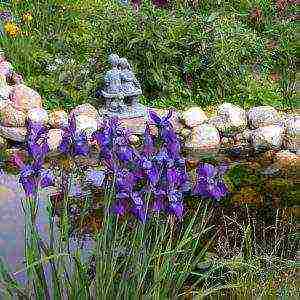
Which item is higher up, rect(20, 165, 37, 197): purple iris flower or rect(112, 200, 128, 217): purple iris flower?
rect(20, 165, 37, 197): purple iris flower

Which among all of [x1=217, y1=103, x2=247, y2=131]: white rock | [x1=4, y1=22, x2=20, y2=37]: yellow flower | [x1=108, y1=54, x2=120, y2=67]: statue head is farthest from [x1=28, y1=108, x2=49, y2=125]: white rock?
[x1=4, y1=22, x2=20, y2=37]: yellow flower

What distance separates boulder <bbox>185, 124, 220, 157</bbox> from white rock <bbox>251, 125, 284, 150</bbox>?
0.81 ft

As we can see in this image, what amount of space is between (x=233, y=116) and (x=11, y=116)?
56.8 inches

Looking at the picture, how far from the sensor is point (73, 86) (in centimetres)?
574

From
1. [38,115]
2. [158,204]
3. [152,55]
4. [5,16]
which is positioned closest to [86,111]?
[38,115]

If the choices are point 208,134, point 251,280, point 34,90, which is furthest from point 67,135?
point 34,90

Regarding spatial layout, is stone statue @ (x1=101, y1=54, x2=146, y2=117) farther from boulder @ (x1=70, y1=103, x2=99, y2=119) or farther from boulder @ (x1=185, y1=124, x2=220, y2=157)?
boulder @ (x1=185, y1=124, x2=220, y2=157)

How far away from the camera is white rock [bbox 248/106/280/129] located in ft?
17.1

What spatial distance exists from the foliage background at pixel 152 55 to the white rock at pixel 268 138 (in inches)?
28.8

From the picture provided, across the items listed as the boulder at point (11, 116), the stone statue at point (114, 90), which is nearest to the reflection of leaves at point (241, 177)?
the stone statue at point (114, 90)

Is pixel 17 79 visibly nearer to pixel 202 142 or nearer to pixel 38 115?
pixel 38 115

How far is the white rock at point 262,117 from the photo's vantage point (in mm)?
5211

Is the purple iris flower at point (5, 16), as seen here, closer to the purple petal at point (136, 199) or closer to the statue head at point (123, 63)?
the statue head at point (123, 63)

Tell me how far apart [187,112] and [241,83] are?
38.0 inches
